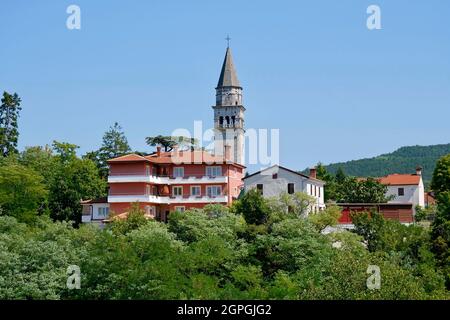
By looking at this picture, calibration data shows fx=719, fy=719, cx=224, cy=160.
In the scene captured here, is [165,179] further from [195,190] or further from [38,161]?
[38,161]

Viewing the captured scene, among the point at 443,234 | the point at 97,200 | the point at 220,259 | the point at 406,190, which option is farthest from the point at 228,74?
the point at 220,259

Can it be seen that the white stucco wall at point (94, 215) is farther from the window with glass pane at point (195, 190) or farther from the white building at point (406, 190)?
the white building at point (406, 190)

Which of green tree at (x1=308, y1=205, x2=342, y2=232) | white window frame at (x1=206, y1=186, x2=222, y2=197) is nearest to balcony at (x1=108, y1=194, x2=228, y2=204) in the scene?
white window frame at (x1=206, y1=186, x2=222, y2=197)

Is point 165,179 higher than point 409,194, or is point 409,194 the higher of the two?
point 165,179

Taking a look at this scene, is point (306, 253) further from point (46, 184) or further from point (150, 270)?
point (46, 184)

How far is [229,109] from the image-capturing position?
98.4 metres

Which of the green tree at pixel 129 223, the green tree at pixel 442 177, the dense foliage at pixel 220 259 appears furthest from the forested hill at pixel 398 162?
the green tree at pixel 129 223

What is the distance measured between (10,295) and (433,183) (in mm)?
39817

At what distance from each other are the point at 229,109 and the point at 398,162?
323ft

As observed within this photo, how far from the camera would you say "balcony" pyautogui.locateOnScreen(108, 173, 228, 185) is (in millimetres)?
57000

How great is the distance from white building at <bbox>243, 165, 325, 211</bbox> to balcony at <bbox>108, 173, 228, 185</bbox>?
2720 mm

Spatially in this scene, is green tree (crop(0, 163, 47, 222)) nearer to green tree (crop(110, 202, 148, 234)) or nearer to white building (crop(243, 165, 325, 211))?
green tree (crop(110, 202, 148, 234))

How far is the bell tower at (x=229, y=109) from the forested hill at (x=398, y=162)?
82.2m

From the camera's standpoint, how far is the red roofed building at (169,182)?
57000 millimetres
